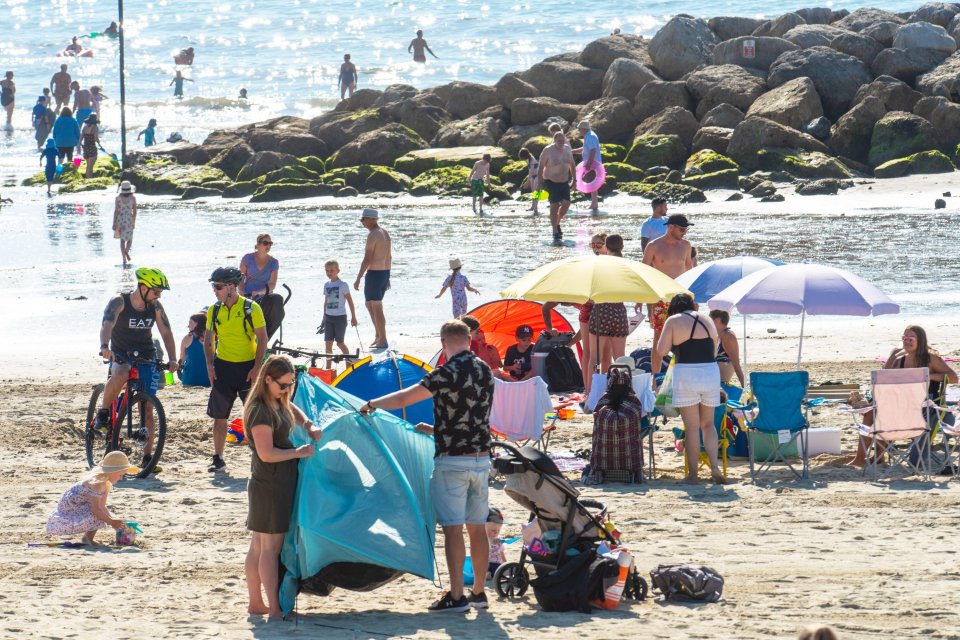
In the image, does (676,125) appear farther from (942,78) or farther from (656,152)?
(942,78)

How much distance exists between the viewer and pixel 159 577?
7.00m

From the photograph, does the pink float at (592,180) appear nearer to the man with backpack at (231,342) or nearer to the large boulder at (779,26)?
the large boulder at (779,26)

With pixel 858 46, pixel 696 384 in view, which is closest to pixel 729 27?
pixel 858 46

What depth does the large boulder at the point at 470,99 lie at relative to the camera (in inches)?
1329

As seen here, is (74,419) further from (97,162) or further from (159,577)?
(97,162)

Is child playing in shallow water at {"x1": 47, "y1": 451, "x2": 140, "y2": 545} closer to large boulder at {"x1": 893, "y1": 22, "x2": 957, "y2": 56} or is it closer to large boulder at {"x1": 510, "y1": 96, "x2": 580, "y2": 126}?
large boulder at {"x1": 510, "y1": 96, "x2": 580, "y2": 126}

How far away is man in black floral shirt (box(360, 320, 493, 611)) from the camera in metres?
6.43

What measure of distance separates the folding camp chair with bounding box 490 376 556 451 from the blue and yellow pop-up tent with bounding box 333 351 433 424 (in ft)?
1.66

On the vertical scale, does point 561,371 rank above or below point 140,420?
above

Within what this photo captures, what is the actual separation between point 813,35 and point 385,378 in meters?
26.6

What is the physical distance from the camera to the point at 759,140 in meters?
27.9

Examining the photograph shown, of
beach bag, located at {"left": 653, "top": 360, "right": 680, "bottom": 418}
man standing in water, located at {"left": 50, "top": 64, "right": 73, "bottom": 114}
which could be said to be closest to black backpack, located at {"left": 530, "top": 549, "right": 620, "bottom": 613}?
beach bag, located at {"left": 653, "top": 360, "right": 680, "bottom": 418}

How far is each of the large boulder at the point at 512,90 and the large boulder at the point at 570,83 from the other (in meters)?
0.66

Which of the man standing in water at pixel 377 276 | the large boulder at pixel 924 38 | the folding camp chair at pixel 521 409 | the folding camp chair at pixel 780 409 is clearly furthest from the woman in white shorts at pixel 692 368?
the large boulder at pixel 924 38
